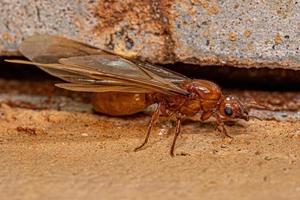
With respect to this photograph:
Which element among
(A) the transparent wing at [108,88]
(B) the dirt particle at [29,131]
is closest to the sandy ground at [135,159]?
(B) the dirt particle at [29,131]

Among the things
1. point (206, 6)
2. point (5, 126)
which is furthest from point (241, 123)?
point (5, 126)

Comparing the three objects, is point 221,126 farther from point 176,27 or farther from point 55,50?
point 55,50

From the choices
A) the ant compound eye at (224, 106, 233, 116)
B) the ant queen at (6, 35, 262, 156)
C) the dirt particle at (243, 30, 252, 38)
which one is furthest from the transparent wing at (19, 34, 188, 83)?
the dirt particle at (243, 30, 252, 38)

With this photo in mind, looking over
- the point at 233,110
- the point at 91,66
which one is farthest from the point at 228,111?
the point at 91,66

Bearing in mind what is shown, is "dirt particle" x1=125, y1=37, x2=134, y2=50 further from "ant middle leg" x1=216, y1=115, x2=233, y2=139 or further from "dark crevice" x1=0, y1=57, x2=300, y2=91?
"ant middle leg" x1=216, y1=115, x2=233, y2=139

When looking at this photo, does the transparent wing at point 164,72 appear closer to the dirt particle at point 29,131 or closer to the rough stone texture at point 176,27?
the rough stone texture at point 176,27

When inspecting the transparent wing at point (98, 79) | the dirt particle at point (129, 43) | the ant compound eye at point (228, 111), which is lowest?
the ant compound eye at point (228, 111)

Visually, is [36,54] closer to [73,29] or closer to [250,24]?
[73,29]
